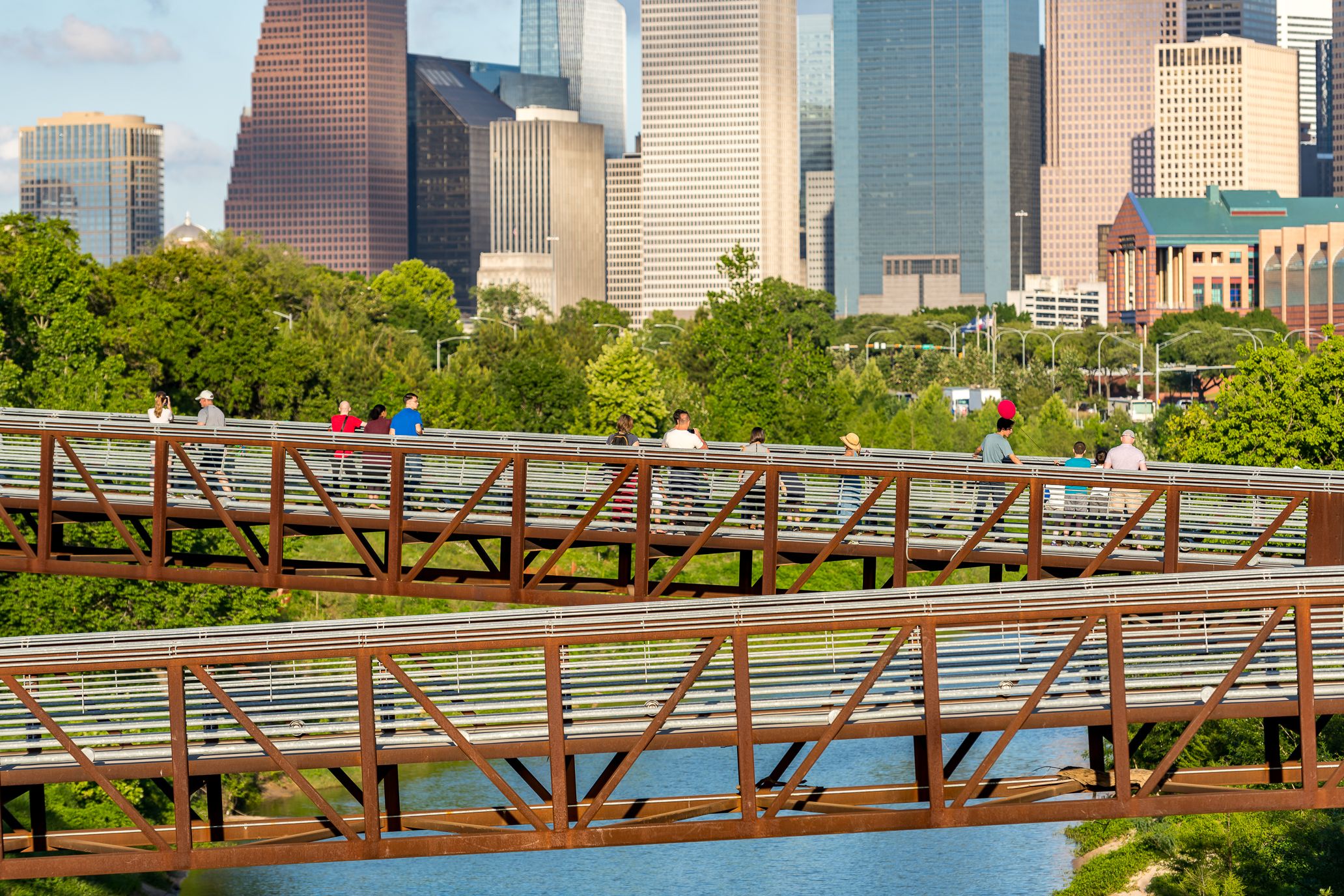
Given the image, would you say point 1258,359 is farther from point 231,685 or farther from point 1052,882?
point 231,685

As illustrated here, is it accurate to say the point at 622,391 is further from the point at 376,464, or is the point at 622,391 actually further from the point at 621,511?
the point at 621,511

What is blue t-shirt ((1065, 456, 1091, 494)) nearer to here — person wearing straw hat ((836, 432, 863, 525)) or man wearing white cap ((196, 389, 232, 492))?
person wearing straw hat ((836, 432, 863, 525))

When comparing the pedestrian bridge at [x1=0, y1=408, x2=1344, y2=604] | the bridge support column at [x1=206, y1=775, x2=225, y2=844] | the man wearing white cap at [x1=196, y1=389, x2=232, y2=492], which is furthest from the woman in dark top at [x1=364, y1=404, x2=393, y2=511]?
the bridge support column at [x1=206, y1=775, x2=225, y2=844]

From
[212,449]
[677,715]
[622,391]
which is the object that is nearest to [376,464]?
[212,449]

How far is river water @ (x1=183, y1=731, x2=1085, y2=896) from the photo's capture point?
45.3 meters

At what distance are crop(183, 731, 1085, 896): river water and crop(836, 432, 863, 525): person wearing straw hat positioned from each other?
17319mm

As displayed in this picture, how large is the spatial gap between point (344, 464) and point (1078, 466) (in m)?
11.6

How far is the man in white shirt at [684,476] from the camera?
28.4 meters

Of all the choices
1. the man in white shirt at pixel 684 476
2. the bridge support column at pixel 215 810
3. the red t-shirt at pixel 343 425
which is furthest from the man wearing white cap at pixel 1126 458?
the bridge support column at pixel 215 810

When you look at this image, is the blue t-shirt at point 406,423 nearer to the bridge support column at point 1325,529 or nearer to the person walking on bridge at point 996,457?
the person walking on bridge at point 996,457

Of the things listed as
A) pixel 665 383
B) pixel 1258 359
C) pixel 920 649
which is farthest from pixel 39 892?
pixel 665 383

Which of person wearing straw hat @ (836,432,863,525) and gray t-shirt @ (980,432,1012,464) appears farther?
person wearing straw hat @ (836,432,863,525)

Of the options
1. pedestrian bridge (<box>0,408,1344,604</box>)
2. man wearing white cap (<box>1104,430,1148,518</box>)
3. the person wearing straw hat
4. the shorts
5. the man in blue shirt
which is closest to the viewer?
pedestrian bridge (<box>0,408,1344,604</box>)

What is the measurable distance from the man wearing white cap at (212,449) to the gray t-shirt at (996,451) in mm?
11852
